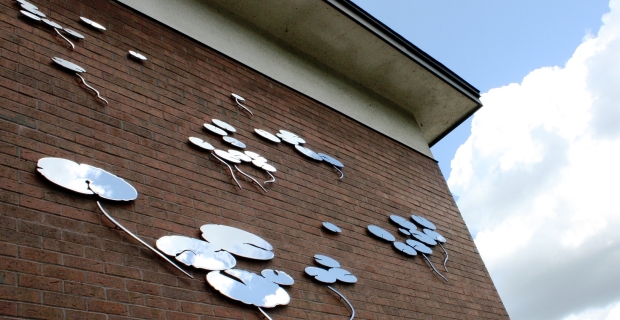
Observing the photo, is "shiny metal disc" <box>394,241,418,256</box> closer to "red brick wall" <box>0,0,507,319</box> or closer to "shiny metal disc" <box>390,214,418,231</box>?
"red brick wall" <box>0,0,507,319</box>

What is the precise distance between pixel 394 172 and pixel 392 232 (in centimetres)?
97

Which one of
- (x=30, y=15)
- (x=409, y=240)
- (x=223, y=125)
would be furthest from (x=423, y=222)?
(x=30, y=15)

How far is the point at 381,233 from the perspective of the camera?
4820 mm

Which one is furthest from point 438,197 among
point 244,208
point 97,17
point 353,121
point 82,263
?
point 82,263

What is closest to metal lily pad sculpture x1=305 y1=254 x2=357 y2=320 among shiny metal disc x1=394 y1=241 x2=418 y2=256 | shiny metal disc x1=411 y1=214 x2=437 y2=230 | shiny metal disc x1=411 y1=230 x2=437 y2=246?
shiny metal disc x1=394 y1=241 x2=418 y2=256

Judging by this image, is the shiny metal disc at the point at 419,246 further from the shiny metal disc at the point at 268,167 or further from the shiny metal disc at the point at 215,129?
the shiny metal disc at the point at 215,129

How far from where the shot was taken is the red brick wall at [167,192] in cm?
276

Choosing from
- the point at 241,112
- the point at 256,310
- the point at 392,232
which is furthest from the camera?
the point at 392,232

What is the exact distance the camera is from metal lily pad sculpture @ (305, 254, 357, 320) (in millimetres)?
3842

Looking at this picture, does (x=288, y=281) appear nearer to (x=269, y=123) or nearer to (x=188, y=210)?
(x=188, y=210)

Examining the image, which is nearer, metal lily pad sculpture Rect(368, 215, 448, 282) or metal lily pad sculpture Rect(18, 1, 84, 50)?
metal lily pad sculpture Rect(18, 1, 84, 50)

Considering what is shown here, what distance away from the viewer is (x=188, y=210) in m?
3.47

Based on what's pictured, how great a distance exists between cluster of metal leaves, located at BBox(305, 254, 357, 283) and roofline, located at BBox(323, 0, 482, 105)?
261 cm

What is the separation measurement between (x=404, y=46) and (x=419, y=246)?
7.41 ft
